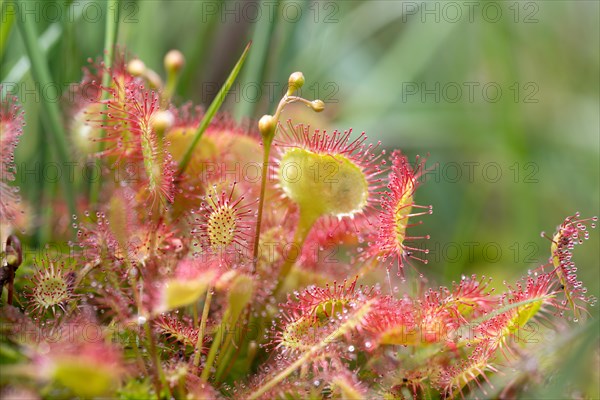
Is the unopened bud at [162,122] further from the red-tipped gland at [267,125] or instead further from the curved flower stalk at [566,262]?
the curved flower stalk at [566,262]

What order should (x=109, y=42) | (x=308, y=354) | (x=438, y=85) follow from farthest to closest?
(x=438, y=85)
(x=109, y=42)
(x=308, y=354)

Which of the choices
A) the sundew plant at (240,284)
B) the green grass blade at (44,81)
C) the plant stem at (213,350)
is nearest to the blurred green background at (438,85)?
the green grass blade at (44,81)

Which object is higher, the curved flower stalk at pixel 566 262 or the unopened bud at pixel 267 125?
the unopened bud at pixel 267 125

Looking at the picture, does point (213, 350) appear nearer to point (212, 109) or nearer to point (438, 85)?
point (212, 109)

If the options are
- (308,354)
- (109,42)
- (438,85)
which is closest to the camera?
(308,354)

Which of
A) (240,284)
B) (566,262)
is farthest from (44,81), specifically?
(566,262)

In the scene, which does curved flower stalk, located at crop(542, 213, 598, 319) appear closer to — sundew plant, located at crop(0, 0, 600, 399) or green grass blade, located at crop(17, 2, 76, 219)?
sundew plant, located at crop(0, 0, 600, 399)

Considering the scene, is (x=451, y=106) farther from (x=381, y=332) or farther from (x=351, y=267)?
(x=381, y=332)

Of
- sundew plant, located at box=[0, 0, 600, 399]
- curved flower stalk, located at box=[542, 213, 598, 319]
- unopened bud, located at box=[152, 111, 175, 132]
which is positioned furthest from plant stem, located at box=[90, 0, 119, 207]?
curved flower stalk, located at box=[542, 213, 598, 319]
